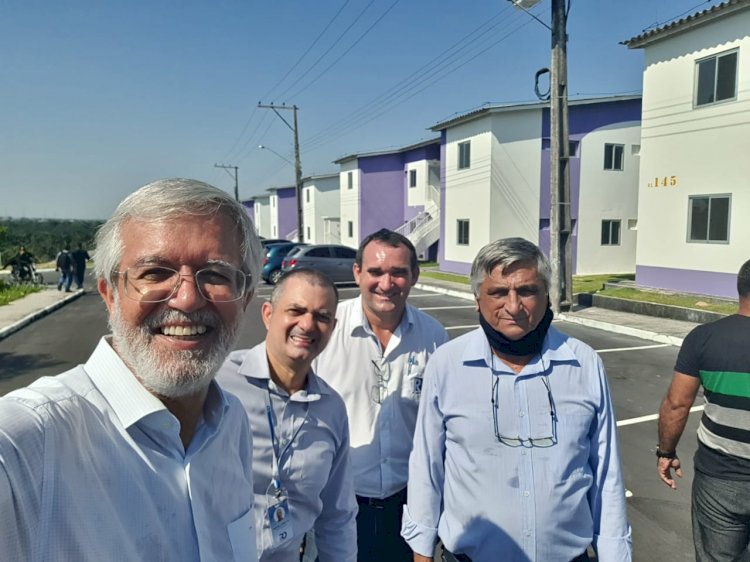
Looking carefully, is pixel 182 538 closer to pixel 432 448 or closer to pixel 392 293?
pixel 432 448

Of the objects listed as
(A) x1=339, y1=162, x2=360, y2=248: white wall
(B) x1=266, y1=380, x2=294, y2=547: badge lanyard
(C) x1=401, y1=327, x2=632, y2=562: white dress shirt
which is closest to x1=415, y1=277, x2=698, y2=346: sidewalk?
(C) x1=401, y1=327, x2=632, y2=562: white dress shirt

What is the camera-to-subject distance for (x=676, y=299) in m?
13.6

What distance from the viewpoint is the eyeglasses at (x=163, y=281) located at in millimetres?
1347

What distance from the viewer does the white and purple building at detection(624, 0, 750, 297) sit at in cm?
1321

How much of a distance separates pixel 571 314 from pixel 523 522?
12.0 metres

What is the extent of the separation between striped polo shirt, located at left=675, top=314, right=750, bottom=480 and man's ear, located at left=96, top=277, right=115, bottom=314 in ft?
9.18

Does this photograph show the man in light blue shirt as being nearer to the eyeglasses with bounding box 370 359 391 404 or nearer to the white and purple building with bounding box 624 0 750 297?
the eyeglasses with bounding box 370 359 391 404

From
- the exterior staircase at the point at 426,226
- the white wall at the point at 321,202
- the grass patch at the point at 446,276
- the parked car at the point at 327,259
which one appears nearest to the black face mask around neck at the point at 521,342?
the parked car at the point at 327,259

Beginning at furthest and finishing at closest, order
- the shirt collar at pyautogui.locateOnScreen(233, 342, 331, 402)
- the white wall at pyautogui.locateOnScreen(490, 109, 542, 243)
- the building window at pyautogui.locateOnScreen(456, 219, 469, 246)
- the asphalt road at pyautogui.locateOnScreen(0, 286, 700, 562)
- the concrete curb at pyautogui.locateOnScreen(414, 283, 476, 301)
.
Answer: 1. the building window at pyautogui.locateOnScreen(456, 219, 469, 246)
2. the white wall at pyautogui.locateOnScreen(490, 109, 542, 243)
3. the concrete curb at pyautogui.locateOnScreen(414, 283, 476, 301)
4. the asphalt road at pyautogui.locateOnScreen(0, 286, 700, 562)
5. the shirt collar at pyautogui.locateOnScreen(233, 342, 331, 402)

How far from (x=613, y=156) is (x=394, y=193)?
15.6 metres

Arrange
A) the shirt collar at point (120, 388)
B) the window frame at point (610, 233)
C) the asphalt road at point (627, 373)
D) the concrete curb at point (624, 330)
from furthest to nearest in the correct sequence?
the window frame at point (610, 233), the concrete curb at point (624, 330), the asphalt road at point (627, 373), the shirt collar at point (120, 388)

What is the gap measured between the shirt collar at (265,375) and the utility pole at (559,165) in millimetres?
12003

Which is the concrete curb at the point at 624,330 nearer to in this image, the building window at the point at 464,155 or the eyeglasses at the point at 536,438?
the eyeglasses at the point at 536,438

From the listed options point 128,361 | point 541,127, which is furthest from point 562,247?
point 128,361
